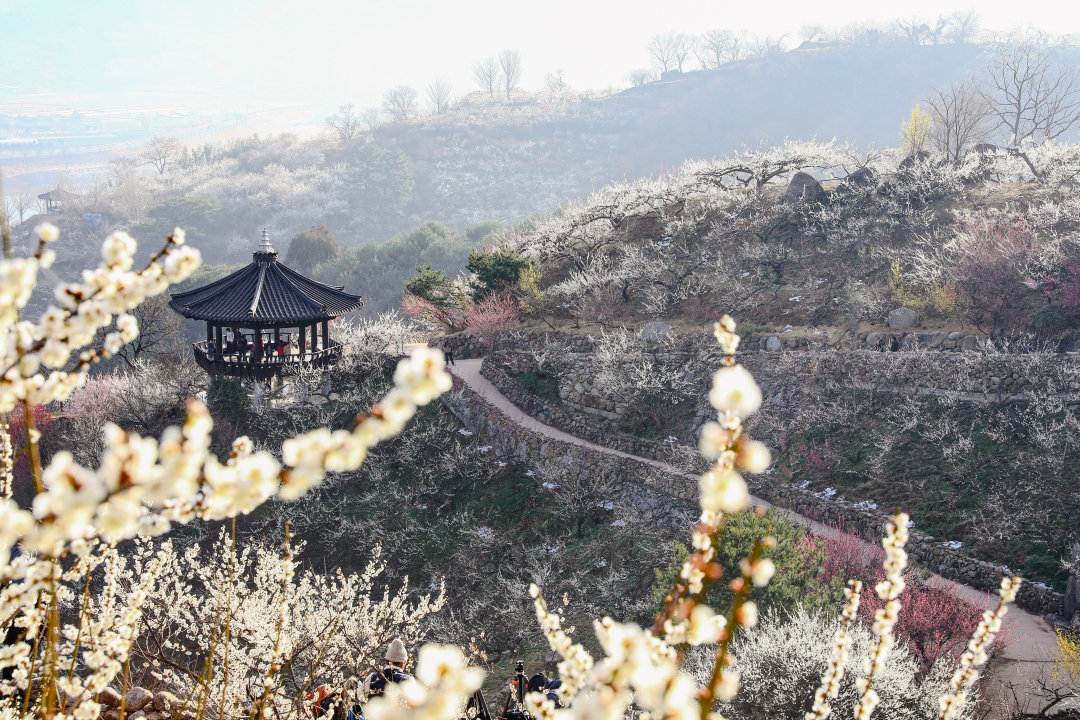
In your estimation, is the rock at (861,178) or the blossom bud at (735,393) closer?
the blossom bud at (735,393)

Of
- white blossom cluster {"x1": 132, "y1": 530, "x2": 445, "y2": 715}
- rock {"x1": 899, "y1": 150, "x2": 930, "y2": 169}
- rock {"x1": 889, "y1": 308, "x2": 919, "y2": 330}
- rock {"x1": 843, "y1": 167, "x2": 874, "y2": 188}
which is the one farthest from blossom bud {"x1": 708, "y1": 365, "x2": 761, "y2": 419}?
rock {"x1": 899, "y1": 150, "x2": 930, "y2": 169}

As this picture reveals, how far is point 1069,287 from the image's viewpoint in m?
16.1

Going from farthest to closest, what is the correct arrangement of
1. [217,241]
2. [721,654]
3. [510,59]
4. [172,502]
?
[510,59] → [217,241] → [172,502] → [721,654]

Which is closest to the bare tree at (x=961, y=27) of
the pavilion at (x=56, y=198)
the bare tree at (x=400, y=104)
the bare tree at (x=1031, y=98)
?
the bare tree at (x=1031, y=98)

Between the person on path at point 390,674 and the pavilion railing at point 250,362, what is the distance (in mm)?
14677

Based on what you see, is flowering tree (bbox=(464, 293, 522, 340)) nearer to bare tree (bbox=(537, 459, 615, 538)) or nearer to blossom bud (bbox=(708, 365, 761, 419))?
bare tree (bbox=(537, 459, 615, 538))

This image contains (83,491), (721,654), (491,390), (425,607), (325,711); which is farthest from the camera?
(491,390)

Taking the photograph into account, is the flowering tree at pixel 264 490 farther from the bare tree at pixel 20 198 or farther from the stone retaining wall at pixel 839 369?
the bare tree at pixel 20 198

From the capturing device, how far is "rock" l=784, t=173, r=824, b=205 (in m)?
24.6

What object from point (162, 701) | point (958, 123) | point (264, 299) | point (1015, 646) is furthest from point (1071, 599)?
point (958, 123)

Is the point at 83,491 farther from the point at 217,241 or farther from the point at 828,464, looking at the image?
the point at 217,241

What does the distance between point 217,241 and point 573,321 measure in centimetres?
5207

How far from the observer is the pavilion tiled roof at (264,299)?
66.4 feet

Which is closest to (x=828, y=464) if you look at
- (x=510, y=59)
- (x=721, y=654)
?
(x=721, y=654)
